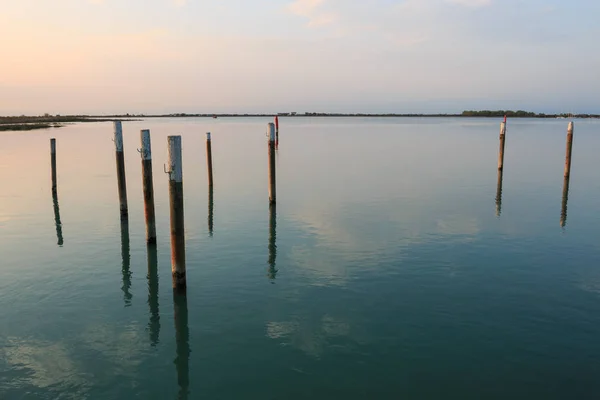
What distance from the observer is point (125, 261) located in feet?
39.4

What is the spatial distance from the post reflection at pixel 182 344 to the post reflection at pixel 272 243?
2217mm

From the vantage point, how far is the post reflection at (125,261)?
9852 millimetres

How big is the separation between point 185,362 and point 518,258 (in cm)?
877

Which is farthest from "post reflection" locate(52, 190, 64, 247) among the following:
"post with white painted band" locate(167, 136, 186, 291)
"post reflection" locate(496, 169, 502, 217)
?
"post reflection" locate(496, 169, 502, 217)

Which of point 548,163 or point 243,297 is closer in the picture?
point 243,297

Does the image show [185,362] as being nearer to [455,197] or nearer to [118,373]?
[118,373]

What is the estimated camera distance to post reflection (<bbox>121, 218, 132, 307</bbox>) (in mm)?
9852

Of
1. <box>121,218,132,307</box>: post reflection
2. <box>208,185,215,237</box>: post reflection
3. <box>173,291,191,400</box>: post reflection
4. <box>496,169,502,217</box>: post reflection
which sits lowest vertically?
<box>173,291,191,400</box>: post reflection

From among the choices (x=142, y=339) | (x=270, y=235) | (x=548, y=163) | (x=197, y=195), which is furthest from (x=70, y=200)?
(x=548, y=163)

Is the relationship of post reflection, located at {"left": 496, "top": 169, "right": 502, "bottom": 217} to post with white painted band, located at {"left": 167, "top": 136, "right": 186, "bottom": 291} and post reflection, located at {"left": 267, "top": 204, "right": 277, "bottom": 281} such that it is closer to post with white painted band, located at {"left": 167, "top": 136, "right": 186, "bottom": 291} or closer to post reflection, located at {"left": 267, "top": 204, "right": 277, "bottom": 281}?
post reflection, located at {"left": 267, "top": 204, "right": 277, "bottom": 281}

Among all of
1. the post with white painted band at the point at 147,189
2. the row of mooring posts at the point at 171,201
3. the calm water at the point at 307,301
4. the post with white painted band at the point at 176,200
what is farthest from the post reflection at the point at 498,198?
the post with white painted band at the point at 176,200

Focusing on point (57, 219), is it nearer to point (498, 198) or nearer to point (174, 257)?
point (174, 257)

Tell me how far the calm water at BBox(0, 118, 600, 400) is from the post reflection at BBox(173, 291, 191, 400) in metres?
0.04

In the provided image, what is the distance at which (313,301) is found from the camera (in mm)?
9281
